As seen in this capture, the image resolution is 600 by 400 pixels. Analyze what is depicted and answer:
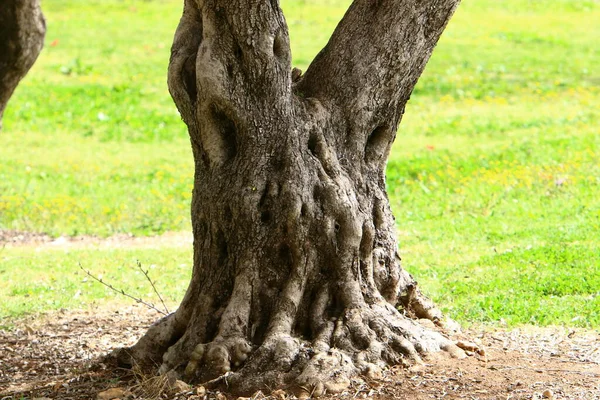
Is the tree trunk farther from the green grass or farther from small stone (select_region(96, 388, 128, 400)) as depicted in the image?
the green grass

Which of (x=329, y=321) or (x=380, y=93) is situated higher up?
(x=380, y=93)

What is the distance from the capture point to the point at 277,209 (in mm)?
5133

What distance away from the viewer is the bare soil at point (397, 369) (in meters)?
4.81

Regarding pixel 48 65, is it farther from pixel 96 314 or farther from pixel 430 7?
pixel 430 7

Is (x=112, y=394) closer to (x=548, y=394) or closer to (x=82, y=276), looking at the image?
(x=548, y=394)

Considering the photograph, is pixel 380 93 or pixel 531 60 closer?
pixel 380 93

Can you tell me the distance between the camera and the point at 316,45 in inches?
847

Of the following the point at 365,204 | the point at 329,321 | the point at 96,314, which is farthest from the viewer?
the point at 96,314

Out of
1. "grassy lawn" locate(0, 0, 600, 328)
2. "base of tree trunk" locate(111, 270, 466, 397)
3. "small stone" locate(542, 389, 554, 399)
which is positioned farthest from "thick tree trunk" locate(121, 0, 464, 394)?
"grassy lawn" locate(0, 0, 600, 328)

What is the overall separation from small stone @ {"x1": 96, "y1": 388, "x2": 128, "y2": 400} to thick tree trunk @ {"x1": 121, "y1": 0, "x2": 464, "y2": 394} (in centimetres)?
28

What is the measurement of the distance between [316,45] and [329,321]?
16.9 m

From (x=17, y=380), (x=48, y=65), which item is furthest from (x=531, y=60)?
(x=17, y=380)

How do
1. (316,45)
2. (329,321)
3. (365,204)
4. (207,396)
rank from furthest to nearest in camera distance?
1. (316,45)
2. (365,204)
3. (329,321)
4. (207,396)

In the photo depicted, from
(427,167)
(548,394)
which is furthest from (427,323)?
(427,167)
